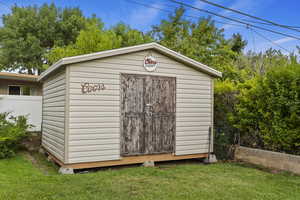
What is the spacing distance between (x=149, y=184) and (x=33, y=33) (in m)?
17.6

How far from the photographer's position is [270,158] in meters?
5.09

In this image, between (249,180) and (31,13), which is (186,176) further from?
(31,13)

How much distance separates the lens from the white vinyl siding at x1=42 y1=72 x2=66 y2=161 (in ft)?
15.6

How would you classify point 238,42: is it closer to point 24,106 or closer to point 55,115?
point 24,106

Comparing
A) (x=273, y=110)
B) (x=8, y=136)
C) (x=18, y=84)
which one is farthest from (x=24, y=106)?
(x=273, y=110)

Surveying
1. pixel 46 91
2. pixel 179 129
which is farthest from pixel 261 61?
pixel 46 91

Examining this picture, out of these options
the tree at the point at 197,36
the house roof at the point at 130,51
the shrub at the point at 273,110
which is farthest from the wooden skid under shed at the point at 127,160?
the tree at the point at 197,36

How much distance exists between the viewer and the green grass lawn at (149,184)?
344cm

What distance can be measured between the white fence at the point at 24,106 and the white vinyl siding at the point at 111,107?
417 cm

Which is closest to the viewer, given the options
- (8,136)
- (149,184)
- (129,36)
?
(149,184)

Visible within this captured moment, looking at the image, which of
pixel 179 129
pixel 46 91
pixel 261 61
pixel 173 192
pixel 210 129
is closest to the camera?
pixel 173 192

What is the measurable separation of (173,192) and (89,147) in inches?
74.9

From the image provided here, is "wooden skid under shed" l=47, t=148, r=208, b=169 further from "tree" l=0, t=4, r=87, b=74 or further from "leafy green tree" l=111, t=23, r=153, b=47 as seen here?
"tree" l=0, t=4, r=87, b=74

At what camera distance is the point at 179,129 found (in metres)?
5.53
